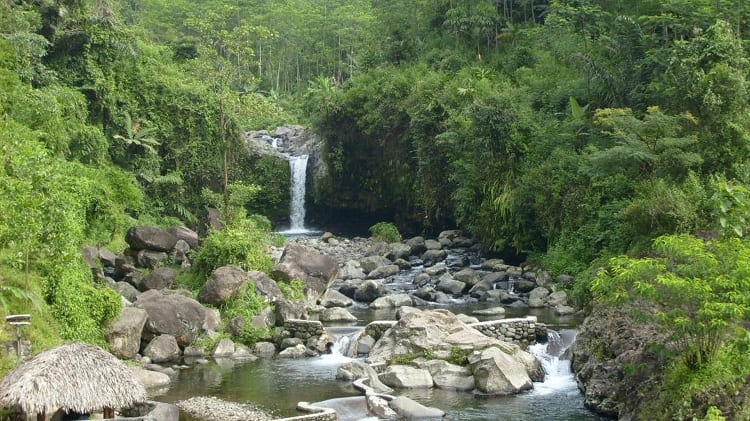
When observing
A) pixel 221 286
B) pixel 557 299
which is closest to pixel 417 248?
pixel 557 299

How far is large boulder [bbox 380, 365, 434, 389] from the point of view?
16016 millimetres

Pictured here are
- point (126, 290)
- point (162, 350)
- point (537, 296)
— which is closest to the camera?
point (162, 350)

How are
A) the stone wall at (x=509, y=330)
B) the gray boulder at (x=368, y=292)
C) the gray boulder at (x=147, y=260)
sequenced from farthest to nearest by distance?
the gray boulder at (x=368, y=292)
the gray boulder at (x=147, y=260)
the stone wall at (x=509, y=330)

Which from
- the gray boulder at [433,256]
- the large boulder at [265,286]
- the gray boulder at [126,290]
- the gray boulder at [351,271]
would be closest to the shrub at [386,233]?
the gray boulder at [433,256]

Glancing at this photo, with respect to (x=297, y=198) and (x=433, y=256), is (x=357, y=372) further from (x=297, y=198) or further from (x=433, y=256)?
(x=297, y=198)

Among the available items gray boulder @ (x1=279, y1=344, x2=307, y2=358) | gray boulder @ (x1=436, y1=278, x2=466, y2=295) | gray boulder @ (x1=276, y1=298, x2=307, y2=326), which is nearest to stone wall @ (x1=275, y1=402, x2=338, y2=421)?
gray boulder @ (x1=279, y1=344, x2=307, y2=358)

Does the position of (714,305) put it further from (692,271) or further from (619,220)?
(619,220)

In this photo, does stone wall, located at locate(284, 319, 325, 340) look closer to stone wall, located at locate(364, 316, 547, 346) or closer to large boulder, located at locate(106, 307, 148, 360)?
stone wall, located at locate(364, 316, 547, 346)

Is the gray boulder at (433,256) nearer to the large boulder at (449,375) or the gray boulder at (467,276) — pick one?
the gray boulder at (467,276)

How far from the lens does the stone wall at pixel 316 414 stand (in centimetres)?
1318

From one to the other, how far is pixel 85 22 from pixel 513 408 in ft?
86.4

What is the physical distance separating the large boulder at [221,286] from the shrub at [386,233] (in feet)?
50.4

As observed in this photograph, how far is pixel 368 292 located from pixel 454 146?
31.8 ft

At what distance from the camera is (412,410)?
1405 centimetres
